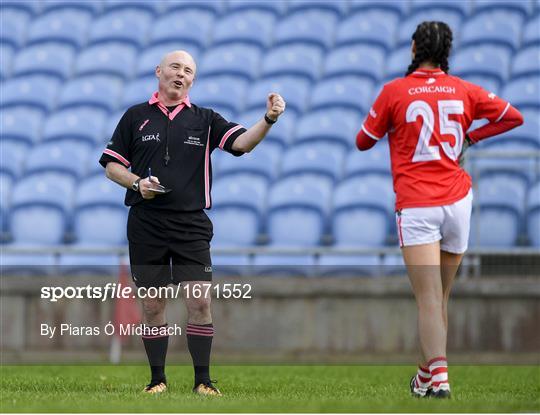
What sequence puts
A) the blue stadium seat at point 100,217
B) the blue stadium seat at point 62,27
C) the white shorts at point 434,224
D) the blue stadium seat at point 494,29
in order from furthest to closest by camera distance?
the blue stadium seat at point 62,27
the blue stadium seat at point 494,29
the blue stadium seat at point 100,217
the white shorts at point 434,224

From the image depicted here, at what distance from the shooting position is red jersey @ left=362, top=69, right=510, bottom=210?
18.0 feet

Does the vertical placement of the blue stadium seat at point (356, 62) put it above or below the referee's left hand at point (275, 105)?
above

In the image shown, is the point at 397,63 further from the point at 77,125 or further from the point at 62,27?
the point at 62,27

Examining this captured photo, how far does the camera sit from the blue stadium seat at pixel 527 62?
13867mm

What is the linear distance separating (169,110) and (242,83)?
8920 millimetres

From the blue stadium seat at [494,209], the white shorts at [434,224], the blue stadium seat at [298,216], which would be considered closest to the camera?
the white shorts at [434,224]

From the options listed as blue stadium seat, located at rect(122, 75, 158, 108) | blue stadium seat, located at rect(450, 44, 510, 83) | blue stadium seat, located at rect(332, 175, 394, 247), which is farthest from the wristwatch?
blue stadium seat, located at rect(122, 75, 158, 108)

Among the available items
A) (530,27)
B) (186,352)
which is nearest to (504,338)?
(186,352)

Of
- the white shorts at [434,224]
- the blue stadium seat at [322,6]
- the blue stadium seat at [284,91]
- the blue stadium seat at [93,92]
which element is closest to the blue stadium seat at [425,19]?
the blue stadium seat at [322,6]

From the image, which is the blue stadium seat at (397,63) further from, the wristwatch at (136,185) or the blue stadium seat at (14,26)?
the wristwatch at (136,185)

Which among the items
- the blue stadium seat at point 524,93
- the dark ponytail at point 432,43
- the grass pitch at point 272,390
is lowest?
the grass pitch at point 272,390

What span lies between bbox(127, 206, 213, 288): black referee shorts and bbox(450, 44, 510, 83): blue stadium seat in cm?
866

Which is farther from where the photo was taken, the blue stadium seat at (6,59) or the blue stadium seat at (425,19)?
the blue stadium seat at (6,59)

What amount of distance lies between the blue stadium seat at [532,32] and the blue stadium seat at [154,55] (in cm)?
449
